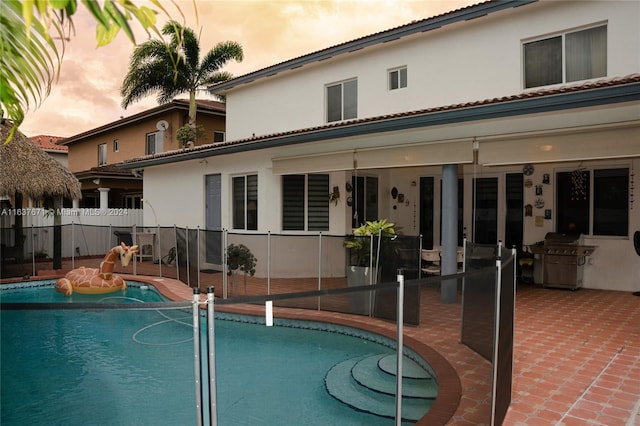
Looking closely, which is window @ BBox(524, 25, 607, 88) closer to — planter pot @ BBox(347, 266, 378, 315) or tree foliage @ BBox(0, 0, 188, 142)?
A: planter pot @ BBox(347, 266, 378, 315)

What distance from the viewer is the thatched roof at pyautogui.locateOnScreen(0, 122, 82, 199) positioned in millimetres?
14539

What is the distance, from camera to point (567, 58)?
10.0 metres

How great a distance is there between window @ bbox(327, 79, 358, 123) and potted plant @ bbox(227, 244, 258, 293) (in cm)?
564

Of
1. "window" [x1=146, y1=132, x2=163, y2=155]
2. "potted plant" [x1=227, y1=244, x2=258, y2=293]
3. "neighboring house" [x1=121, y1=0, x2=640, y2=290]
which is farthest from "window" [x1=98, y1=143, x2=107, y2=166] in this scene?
"potted plant" [x1=227, y1=244, x2=258, y2=293]

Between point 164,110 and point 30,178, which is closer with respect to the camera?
point 30,178

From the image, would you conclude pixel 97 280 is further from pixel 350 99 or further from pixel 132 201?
pixel 132 201

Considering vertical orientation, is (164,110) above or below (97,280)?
above

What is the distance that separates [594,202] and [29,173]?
1631 cm

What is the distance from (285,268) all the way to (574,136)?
591 centimetres

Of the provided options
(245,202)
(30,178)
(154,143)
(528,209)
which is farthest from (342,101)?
(154,143)

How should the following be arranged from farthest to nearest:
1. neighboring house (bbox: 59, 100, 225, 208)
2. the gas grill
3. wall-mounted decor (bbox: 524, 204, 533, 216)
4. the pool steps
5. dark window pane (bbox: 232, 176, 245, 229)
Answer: neighboring house (bbox: 59, 100, 225, 208) → dark window pane (bbox: 232, 176, 245, 229) → wall-mounted decor (bbox: 524, 204, 533, 216) → the gas grill → the pool steps

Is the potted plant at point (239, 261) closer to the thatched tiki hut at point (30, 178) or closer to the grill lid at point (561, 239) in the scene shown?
the grill lid at point (561, 239)

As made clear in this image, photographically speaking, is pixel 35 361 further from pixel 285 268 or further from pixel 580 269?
pixel 580 269

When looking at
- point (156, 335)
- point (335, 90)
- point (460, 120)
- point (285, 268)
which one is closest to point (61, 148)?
point (335, 90)
